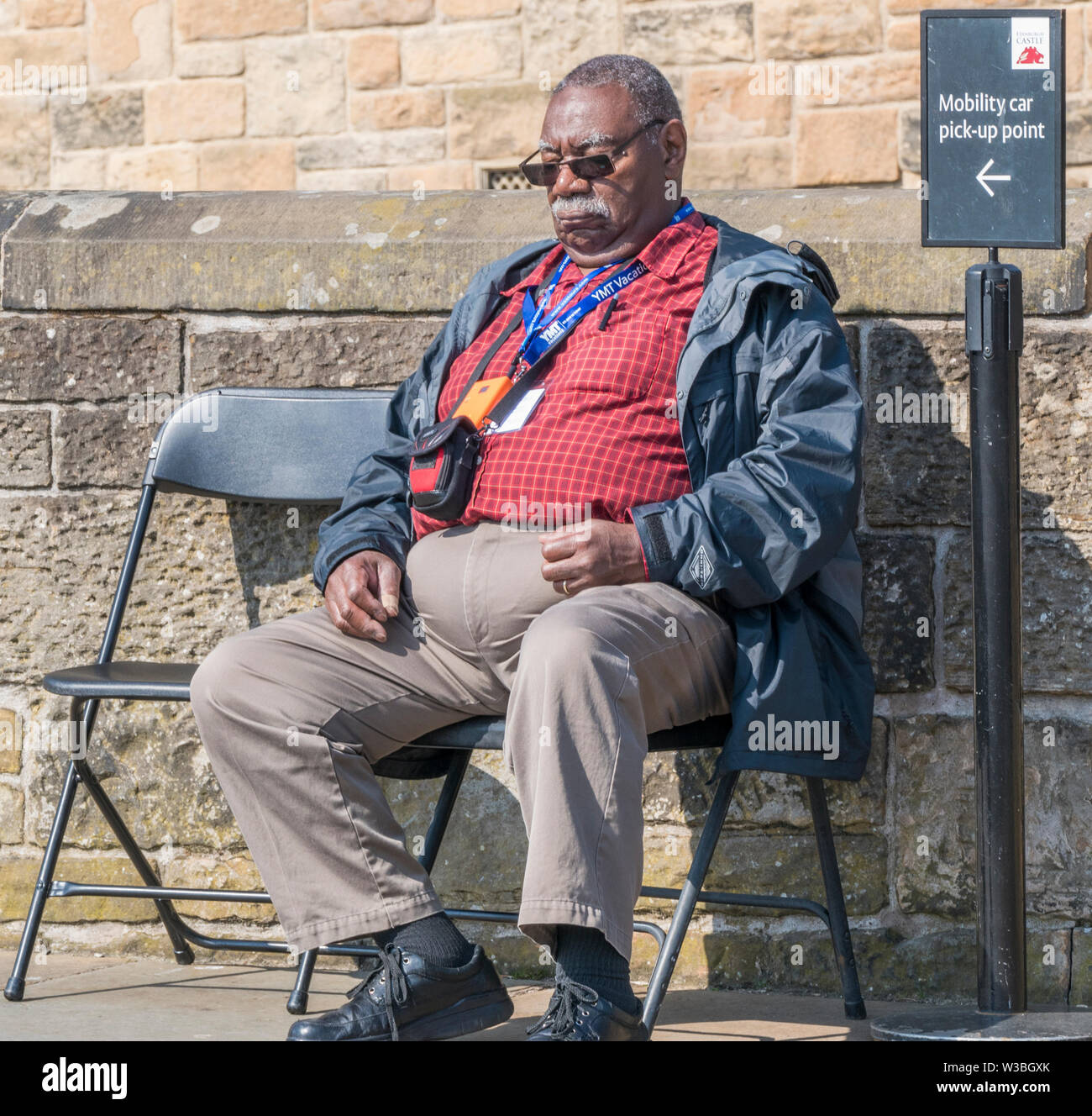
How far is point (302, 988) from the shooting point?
305 cm

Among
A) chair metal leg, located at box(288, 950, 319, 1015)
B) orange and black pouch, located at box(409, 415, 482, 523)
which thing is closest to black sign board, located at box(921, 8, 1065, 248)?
orange and black pouch, located at box(409, 415, 482, 523)

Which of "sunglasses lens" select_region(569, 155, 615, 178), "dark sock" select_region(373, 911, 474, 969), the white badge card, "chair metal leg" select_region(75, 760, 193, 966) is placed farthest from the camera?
"chair metal leg" select_region(75, 760, 193, 966)

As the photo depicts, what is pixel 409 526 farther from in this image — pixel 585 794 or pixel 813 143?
pixel 813 143

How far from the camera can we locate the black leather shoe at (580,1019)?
238 cm

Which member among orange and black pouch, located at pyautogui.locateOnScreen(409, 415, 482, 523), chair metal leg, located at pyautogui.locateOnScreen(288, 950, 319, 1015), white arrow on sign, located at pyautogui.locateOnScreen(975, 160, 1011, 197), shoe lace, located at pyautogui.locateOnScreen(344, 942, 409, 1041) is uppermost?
white arrow on sign, located at pyautogui.locateOnScreen(975, 160, 1011, 197)

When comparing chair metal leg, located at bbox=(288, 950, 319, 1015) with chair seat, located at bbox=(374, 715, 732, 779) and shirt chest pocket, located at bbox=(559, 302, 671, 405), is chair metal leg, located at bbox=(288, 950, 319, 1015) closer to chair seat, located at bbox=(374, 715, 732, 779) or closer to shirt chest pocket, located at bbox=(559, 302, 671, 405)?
chair seat, located at bbox=(374, 715, 732, 779)

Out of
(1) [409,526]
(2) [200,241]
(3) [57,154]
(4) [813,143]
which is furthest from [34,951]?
(3) [57,154]

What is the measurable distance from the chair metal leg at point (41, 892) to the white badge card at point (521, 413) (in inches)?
44.1

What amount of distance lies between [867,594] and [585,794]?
3.34 feet

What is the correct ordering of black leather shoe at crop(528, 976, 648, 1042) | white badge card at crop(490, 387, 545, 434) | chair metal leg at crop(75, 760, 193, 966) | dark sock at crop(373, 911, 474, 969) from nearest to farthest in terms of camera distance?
black leather shoe at crop(528, 976, 648, 1042)
dark sock at crop(373, 911, 474, 969)
white badge card at crop(490, 387, 545, 434)
chair metal leg at crop(75, 760, 193, 966)

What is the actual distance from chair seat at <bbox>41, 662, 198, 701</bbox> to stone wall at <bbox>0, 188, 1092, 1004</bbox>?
416 mm

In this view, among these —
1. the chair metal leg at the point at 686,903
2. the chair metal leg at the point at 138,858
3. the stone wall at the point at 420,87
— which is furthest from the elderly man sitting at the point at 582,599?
the stone wall at the point at 420,87

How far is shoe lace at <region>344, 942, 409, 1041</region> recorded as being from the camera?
2.60 meters

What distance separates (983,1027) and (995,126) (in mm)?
1403
